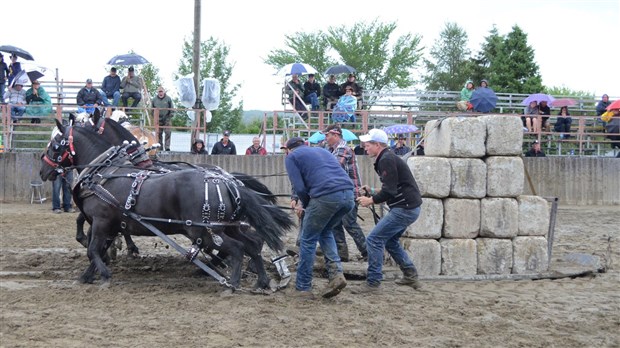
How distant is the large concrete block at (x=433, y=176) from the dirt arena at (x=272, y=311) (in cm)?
114

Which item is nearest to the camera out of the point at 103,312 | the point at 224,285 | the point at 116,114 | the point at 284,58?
the point at 103,312

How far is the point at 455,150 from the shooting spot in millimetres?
10281

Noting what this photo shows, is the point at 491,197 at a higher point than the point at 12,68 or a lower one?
lower

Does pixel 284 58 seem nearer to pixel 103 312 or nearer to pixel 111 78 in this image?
pixel 111 78

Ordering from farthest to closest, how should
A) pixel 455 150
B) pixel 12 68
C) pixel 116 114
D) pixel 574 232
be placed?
pixel 12 68 < pixel 574 232 < pixel 116 114 < pixel 455 150

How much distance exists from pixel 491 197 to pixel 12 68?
15532 millimetres

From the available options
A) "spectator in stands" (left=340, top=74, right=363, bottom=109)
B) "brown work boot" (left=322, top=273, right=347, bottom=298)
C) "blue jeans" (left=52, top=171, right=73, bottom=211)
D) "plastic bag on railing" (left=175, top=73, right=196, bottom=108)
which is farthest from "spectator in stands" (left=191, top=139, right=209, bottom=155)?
"brown work boot" (left=322, top=273, right=347, bottom=298)

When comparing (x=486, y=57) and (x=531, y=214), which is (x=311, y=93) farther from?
(x=486, y=57)

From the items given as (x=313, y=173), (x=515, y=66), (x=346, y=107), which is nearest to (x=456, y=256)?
(x=313, y=173)

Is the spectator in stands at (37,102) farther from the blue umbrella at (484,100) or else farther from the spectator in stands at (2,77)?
the blue umbrella at (484,100)

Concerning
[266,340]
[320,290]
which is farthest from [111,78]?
[266,340]

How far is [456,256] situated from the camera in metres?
10.3

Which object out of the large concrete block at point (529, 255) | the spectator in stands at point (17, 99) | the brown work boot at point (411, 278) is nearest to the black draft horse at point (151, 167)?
the brown work boot at point (411, 278)

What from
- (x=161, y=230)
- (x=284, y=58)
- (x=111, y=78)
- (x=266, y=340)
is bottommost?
(x=266, y=340)
